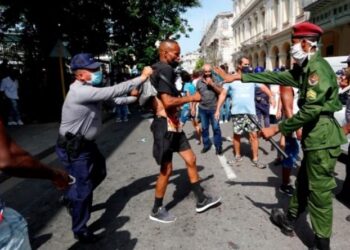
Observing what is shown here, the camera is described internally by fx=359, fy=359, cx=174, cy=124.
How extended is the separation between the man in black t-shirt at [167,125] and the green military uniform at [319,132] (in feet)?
3.72

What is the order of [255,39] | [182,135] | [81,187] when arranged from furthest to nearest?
[255,39] < [182,135] < [81,187]

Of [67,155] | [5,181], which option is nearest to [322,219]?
[67,155]

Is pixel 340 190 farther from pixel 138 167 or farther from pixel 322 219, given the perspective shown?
pixel 138 167

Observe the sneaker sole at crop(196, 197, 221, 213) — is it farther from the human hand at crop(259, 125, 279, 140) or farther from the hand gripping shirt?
the hand gripping shirt

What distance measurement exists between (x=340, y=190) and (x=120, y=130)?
738 centimetres

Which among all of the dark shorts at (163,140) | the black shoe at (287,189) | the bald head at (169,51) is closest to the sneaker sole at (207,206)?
the dark shorts at (163,140)

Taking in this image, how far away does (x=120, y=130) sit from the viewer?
11.0 metres

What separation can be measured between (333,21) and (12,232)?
2041cm

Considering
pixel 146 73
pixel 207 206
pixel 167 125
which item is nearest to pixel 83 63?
pixel 146 73

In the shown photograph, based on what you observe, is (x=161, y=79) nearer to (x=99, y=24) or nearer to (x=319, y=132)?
(x=319, y=132)

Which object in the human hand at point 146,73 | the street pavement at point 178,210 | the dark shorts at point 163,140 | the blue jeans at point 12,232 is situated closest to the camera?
the blue jeans at point 12,232

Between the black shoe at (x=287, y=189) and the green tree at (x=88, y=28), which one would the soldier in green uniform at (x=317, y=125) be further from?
the green tree at (x=88, y=28)

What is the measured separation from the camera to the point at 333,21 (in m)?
18.9

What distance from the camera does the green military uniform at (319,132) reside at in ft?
9.41
